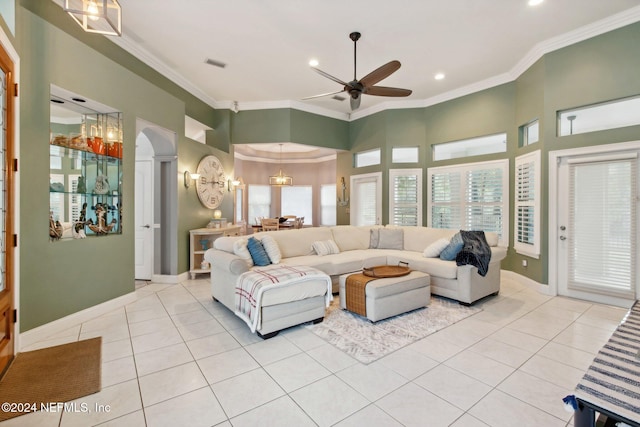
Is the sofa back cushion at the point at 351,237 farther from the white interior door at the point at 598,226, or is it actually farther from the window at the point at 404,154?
the white interior door at the point at 598,226

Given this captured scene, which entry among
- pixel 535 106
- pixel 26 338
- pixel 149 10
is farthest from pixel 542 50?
pixel 26 338

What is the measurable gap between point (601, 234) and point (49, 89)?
6902 millimetres

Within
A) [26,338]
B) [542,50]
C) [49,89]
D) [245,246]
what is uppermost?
[542,50]

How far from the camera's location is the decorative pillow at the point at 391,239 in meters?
5.25

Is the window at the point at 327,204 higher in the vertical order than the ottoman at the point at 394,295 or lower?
higher

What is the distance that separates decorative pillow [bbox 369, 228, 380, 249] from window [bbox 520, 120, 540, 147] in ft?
9.78

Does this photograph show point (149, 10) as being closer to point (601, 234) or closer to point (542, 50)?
point (542, 50)

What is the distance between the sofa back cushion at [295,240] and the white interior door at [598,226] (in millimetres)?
3668

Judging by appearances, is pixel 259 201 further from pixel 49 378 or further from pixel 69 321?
pixel 49 378

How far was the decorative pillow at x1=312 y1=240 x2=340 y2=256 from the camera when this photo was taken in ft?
15.3

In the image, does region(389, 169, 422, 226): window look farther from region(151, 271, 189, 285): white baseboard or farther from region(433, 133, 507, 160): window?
region(151, 271, 189, 285): white baseboard

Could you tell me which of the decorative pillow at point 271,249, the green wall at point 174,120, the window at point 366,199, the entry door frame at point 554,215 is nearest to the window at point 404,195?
the green wall at point 174,120

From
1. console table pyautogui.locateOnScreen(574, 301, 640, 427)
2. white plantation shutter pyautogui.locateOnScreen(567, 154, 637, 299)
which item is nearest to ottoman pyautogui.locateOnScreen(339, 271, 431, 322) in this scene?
console table pyautogui.locateOnScreen(574, 301, 640, 427)

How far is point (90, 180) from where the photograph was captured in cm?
359
